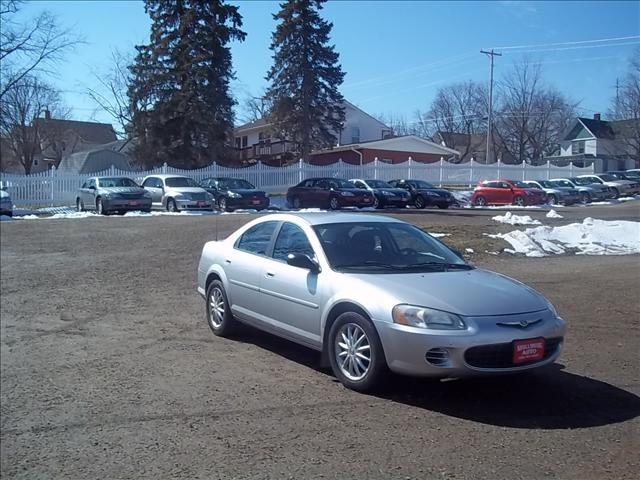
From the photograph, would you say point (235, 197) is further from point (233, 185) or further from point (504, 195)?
point (504, 195)

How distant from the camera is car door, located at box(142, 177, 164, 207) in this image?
86.8 feet

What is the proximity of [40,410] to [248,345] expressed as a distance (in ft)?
7.78

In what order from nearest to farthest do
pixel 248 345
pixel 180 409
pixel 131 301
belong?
pixel 180 409, pixel 248 345, pixel 131 301

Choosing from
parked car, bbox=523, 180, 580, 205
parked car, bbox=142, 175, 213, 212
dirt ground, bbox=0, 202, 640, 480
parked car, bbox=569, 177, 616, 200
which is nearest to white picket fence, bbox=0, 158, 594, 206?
parked car, bbox=142, 175, 213, 212

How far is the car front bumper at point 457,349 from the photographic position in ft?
15.7

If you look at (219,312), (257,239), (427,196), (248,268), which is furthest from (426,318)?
(427,196)

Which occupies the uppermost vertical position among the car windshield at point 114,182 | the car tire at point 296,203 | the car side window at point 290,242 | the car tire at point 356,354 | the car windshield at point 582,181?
the car windshield at point 582,181

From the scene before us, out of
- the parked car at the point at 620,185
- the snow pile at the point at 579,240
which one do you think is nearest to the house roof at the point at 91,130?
the parked car at the point at 620,185

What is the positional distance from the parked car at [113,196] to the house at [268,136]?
25.2m

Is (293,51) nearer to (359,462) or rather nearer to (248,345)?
(248,345)

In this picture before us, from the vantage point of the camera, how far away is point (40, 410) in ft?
16.6

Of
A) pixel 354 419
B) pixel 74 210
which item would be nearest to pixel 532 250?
pixel 354 419

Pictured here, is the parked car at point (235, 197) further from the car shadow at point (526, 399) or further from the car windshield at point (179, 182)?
the car shadow at point (526, 399)

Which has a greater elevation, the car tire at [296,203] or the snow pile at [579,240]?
the car tire at [296,203]
